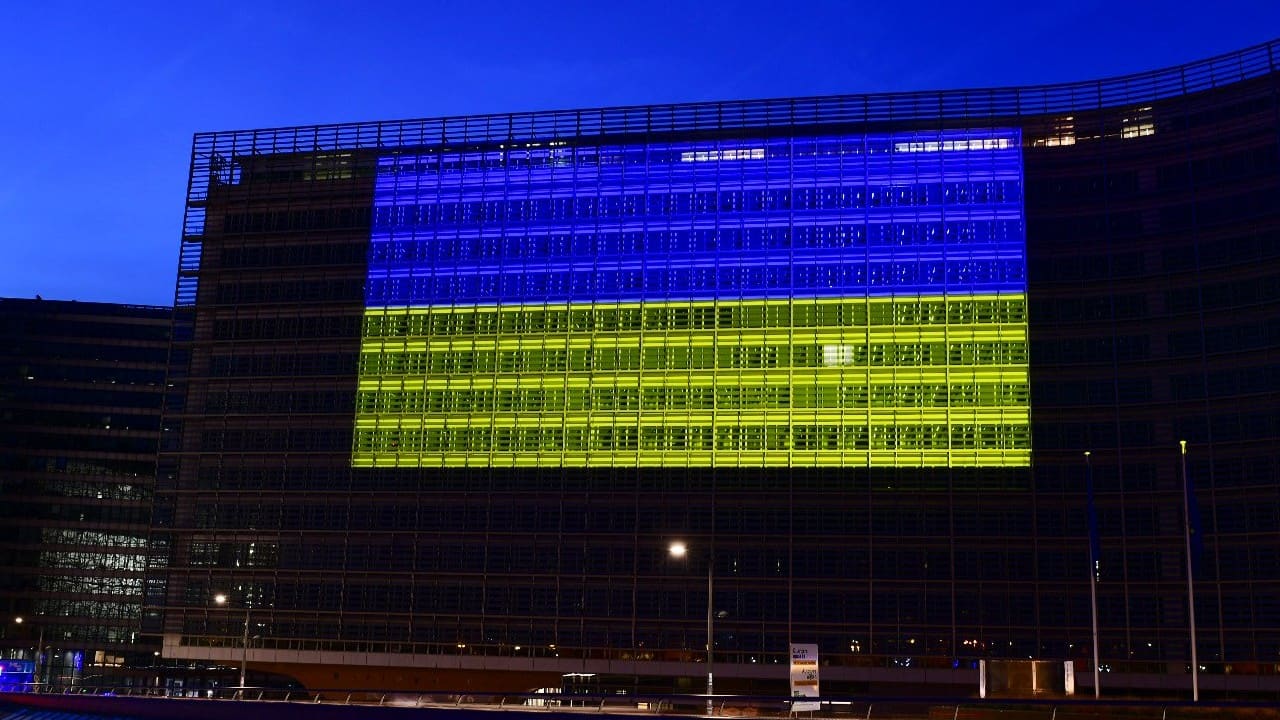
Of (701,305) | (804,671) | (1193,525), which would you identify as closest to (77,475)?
(701,305)

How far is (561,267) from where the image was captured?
96.8m

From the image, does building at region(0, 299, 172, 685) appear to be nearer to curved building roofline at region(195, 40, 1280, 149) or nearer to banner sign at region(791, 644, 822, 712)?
curved building roofline at region(195, 40, 1280, 149)

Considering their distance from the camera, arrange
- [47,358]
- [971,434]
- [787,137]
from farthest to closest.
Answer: [47,358] → [787,137] → [971,434]

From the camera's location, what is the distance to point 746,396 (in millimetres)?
92000

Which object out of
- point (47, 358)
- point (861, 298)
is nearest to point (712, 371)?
point (861, 298)

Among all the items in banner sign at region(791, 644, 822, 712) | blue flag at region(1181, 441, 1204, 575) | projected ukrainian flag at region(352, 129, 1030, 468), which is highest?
projected ukrainian flag at region(352, 129, 1030, 468)

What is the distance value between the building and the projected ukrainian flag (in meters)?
64.5

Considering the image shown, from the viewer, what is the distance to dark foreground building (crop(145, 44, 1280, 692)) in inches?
3356

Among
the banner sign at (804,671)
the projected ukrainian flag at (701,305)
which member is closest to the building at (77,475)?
the projected ukrainian flag at (701,305)

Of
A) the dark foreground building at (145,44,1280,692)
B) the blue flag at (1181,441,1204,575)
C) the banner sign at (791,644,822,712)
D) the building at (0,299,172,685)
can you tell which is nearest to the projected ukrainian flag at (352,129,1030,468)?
the dark foreground building at (145,44,1280,692)

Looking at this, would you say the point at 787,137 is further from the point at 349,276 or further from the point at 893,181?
the point at 349,276

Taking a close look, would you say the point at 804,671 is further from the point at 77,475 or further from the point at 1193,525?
the point at 77,475

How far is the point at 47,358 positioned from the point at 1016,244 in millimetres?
108021

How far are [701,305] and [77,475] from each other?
87157mm
